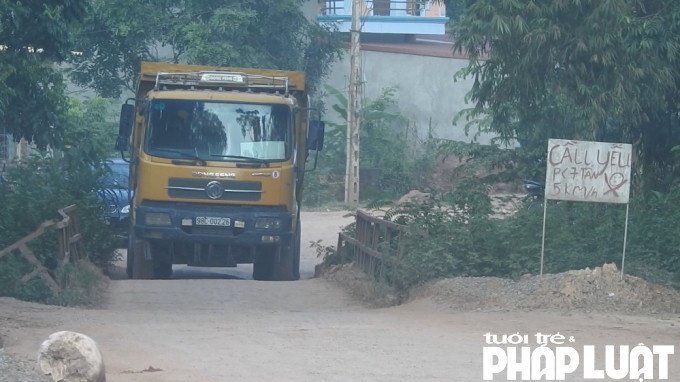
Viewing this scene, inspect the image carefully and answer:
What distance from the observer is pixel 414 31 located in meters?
46.3

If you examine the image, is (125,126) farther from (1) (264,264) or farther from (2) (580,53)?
(2) (580,53)

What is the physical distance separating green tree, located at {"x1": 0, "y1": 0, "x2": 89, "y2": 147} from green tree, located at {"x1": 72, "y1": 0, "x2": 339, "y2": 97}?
1444cm

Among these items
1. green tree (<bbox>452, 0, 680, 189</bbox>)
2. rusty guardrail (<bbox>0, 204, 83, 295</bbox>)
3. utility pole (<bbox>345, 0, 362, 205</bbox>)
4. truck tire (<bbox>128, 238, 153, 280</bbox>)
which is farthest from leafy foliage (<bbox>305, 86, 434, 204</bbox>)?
green tree (<bbox>452, 0, 680, 189</bbox>)

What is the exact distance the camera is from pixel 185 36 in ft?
102

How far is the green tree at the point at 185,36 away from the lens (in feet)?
100

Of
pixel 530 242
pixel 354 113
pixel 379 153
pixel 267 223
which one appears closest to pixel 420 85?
pixel 379 153

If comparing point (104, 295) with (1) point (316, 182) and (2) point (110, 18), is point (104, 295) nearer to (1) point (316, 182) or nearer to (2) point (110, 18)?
(2) point (110, 18)

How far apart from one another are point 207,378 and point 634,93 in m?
7.40

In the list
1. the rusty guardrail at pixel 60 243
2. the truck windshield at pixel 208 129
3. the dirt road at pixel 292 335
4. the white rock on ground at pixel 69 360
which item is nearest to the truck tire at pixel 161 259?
the rusty guardrail at pixel 60 243

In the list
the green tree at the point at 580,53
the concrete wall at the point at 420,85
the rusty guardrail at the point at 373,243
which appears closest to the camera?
the green tree at the point at 580,53

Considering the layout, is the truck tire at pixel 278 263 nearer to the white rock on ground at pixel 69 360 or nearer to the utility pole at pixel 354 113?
the white rock on ground at pixel 69 360

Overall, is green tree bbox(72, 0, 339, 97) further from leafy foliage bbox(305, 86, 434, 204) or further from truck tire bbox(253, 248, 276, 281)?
truck tire bbox(253, 248, 276, 281)

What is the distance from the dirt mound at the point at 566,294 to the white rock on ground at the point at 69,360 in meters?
5.80

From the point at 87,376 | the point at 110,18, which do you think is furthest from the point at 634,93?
the point at 110,18
